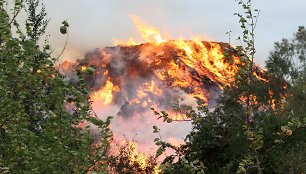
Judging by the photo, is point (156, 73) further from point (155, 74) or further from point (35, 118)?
point (35, 118)

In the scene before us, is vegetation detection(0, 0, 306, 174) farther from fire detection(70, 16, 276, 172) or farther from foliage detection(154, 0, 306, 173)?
fire detection(70, 16, 276, 172)

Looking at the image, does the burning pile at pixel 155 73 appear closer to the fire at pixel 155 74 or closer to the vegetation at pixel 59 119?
the fire at pixel 155 74

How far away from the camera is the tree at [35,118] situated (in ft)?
20.2

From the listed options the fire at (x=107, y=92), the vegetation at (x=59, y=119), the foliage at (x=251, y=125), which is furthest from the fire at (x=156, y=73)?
the vegetation at (x=59, y=119)

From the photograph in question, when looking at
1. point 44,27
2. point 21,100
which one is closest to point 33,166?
point 21,100

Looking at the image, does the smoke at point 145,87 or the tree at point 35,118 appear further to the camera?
the smoke at point 145,87

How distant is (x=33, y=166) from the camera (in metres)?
6.74

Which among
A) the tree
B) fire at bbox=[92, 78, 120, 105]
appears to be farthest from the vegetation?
fire at bbox=[92, 78, 120, 105]

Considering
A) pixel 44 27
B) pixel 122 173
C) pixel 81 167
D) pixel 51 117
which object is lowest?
pixel 81 167

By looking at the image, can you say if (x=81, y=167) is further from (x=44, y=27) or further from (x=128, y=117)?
(x=128, y=117)

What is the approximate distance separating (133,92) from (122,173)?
426 ft

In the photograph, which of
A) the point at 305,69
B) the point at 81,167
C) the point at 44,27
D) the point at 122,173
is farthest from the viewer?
the point at 305,69

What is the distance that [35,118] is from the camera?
7.50 m

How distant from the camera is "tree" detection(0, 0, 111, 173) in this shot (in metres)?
6.17
